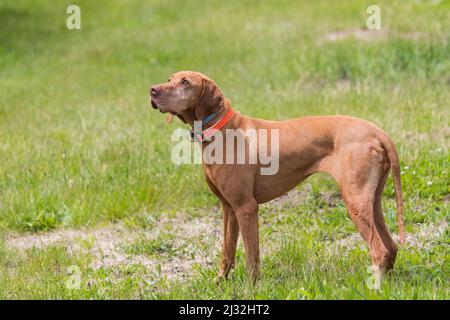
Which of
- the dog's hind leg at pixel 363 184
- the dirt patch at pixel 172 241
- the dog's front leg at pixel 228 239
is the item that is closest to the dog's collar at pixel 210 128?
the dog's front leg at pixel 228 239

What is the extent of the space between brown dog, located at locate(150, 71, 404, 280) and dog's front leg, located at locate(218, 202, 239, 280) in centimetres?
8

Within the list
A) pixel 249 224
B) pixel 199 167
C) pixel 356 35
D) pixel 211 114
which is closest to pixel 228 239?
pixel 249 224

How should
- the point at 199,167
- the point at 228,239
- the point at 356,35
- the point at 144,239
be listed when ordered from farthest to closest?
the point at 356,35, the point at 199,167, the point at 144,239, the point at 228,239

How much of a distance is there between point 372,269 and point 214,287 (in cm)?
118

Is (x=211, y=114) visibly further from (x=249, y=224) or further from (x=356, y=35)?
(x=356, y=35)

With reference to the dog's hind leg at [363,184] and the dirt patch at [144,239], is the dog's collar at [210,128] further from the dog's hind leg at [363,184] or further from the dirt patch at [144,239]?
the dirt patch at [144,239]

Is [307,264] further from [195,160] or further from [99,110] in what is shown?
[99,110]

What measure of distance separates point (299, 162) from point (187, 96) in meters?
0.95

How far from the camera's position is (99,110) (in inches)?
484

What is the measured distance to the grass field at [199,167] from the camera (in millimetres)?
6199

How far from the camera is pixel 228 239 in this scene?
19.9 feet

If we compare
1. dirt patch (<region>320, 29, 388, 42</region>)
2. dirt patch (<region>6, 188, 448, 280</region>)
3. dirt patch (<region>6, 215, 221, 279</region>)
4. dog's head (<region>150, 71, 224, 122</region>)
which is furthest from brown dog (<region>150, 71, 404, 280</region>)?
dirt patch (<region>320, 29, 388, 42</region>)

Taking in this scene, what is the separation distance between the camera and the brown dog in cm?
548
